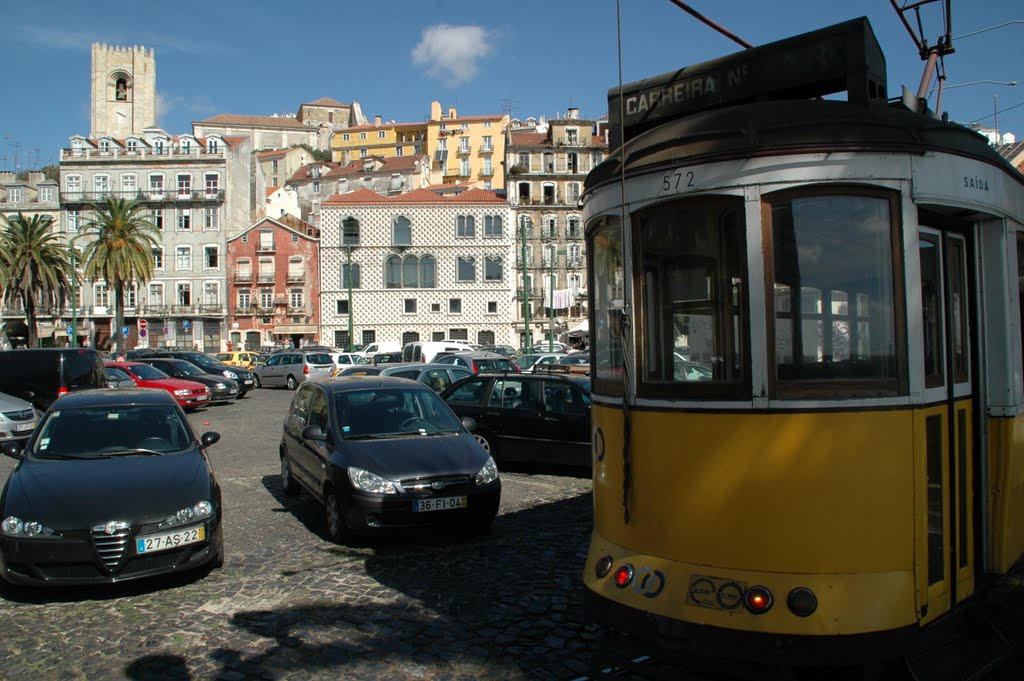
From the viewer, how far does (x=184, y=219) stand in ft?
226

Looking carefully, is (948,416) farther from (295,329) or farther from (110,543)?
(295,329)

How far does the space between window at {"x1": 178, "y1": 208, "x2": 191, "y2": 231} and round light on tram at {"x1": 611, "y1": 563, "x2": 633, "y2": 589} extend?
70867 millimetres

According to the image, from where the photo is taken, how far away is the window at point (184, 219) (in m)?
68.7

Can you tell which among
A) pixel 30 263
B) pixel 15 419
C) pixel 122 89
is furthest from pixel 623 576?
pixel 122 89

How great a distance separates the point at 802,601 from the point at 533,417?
29.3 ft

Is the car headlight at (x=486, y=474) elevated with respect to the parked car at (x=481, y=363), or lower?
lower

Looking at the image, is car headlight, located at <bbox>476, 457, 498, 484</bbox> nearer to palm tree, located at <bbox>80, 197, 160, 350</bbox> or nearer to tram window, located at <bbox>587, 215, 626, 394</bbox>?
tram window, located at <bbox>587, 215, 626, 394</bbox>

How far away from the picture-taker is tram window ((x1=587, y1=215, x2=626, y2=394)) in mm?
4508

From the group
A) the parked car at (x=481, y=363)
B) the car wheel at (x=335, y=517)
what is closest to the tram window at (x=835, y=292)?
the car wheel at (x=335, y=517)

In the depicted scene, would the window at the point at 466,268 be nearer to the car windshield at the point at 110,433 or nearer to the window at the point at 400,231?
the window at the point at 400,231

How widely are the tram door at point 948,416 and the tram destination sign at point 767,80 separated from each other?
3.07 ft

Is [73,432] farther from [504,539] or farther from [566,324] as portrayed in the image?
[566,324]

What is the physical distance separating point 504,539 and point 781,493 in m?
5.06

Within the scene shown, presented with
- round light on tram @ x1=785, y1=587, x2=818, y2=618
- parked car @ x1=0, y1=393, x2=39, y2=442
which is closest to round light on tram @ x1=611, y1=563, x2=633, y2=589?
round light on tram @ x1=785, y1=587, x2=818, y2=618
